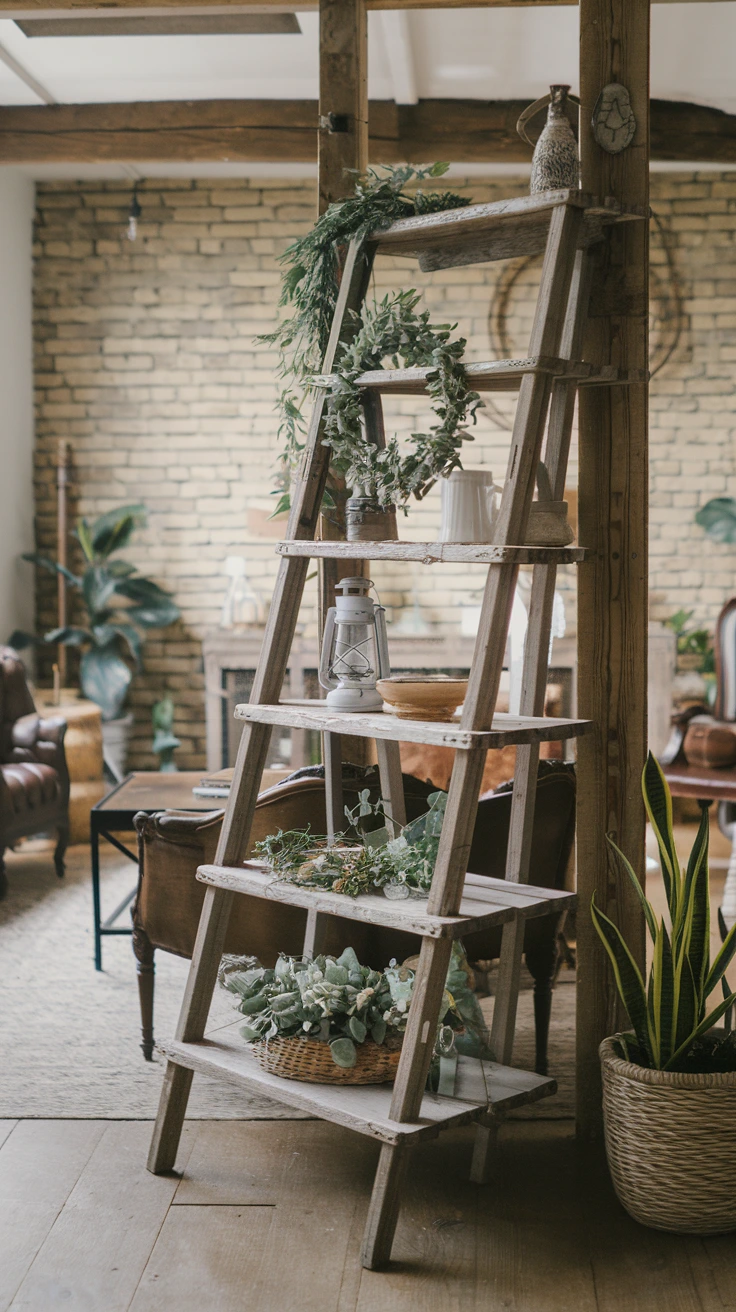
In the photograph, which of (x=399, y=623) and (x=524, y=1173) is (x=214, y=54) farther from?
(x=524, y=1173)

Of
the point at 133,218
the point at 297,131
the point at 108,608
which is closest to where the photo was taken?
the point at 297,131

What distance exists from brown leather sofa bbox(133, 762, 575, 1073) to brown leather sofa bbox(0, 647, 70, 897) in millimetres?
1934

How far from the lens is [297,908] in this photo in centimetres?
308

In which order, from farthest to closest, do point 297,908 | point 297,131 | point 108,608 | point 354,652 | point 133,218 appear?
point 108,608 < point 133,218 < point 297,131 < point 297,908 < point 354,652

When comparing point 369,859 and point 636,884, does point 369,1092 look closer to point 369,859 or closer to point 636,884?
point 369,859

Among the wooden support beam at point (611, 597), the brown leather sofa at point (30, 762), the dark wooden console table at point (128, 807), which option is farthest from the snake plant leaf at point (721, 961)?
the brown leather sofa at point (30, 762)

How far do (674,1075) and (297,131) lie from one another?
4619mm

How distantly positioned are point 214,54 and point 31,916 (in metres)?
3.51

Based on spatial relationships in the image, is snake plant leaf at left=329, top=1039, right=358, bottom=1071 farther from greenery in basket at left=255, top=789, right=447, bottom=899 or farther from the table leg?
the table leg

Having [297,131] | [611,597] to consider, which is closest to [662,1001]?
[611,597]

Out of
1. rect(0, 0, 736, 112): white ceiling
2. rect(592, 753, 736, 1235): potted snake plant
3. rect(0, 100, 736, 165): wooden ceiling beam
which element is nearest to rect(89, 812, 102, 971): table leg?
rect(592, 753, 736, 1235): potted snake plant

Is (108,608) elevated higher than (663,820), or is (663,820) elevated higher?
(108,608)

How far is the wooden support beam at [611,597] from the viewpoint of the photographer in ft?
8.50

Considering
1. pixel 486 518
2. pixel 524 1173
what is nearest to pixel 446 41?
pixel 486 518
